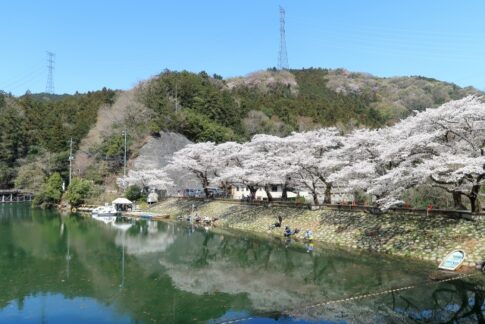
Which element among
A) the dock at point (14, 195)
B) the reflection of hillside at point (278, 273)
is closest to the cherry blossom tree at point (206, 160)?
the reflection of hillside at point (278, 273)

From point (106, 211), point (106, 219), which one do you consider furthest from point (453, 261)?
point (106, 211)

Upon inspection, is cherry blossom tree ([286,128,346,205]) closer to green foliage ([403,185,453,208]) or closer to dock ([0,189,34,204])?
green foliage ([403,185,453,208])

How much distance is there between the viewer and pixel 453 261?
59.3 ft

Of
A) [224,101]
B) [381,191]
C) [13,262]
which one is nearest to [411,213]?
[381,191]

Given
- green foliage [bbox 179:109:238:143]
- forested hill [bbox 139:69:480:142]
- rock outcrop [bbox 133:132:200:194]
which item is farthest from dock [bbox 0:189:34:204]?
green foliage [bbox 179:109:238:143]

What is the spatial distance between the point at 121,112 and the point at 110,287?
2395 inches

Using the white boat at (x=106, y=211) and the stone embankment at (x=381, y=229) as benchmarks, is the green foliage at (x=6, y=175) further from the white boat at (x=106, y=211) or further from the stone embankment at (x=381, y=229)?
the stone embankment at (x=381, y=229)

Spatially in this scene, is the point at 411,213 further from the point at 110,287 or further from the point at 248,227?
the point at 110,287

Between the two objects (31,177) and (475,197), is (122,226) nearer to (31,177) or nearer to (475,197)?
(475,197)

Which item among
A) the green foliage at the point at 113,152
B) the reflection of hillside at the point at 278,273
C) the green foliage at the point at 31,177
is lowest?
the reflection of hillside at the point at 278,273

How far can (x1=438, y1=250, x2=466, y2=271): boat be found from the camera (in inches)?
703

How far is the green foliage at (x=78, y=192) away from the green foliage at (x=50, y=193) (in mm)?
3678

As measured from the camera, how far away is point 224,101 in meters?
80.1

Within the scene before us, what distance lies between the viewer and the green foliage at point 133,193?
54.8m
